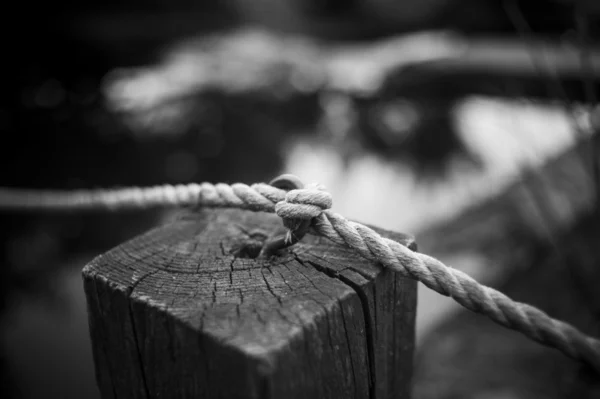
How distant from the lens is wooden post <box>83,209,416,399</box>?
0.50 m

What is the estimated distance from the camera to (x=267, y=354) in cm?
47

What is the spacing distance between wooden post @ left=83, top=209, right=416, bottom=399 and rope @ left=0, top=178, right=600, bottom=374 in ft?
0.12

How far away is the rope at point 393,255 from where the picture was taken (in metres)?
0.51

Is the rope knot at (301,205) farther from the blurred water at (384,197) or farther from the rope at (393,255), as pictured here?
the blurred water at (384,197)

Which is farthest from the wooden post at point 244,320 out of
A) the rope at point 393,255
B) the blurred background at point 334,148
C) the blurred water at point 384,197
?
the blurred water at point 384,197

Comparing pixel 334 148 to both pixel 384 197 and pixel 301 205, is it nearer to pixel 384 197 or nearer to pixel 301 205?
pixel 384 197

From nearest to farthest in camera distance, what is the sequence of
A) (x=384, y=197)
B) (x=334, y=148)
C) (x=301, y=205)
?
(x=301, y=205) < (x=384, y=197) < (x=334, y=148)

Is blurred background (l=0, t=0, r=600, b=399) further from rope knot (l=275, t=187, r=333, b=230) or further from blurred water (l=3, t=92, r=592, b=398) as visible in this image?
rope knot (l=275, t=187, r=333, b=230)

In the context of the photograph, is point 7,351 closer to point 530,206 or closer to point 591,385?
point 591,385

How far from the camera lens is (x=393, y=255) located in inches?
23.3

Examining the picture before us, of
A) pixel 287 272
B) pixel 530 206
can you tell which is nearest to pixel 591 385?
pixel 530 206

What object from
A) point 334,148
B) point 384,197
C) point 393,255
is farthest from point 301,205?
point 334,148

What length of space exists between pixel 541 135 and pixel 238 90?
262 centimetres

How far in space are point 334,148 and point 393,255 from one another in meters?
3.40
